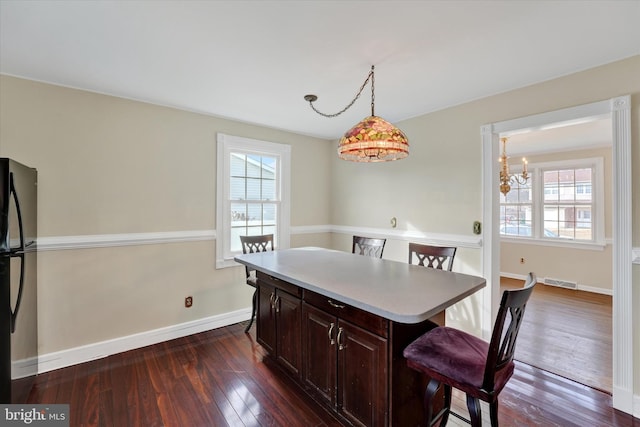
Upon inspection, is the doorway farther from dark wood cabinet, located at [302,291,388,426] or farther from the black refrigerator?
the black refrigerator

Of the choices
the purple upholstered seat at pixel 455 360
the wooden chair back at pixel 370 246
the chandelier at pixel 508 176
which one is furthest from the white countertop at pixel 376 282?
the chandelier at pixel 508 176

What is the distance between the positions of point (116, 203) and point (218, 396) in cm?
204

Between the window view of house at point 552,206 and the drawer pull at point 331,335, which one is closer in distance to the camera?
the drawer pull at point 331,335

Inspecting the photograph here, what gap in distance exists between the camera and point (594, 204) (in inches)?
187

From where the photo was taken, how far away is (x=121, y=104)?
283cm

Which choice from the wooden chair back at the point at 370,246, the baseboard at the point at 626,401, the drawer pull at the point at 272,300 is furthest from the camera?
the wooden chair back at the point at 370,246

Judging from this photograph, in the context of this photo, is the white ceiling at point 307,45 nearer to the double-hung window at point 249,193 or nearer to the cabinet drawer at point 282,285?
the double-hung window at point 249,193

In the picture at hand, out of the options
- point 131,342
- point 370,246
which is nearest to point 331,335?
point 370,246

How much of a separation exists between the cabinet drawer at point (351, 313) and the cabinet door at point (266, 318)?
1.79 feet

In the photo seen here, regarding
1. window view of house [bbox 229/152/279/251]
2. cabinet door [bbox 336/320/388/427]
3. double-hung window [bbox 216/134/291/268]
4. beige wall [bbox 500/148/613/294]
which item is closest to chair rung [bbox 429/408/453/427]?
cabinet door [bbox 336/320/388/427]

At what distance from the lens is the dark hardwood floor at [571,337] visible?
8.16 feet

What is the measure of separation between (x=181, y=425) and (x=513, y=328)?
2.08m

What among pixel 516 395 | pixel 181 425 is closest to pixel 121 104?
pixel 181 425

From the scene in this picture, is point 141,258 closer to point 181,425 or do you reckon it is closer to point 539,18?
point 181,425
